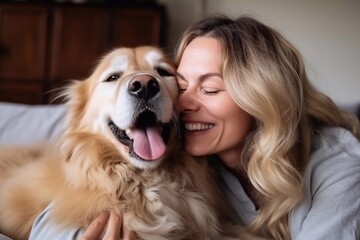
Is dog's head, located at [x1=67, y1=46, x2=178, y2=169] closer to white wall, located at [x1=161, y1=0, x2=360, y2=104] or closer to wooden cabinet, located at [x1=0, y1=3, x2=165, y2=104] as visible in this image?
wooden cabinet, located at [x1=0, y1=3, x2=165, y2=104]

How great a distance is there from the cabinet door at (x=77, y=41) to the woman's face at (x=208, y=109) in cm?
228

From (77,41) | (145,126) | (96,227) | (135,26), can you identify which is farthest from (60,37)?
(96,227)

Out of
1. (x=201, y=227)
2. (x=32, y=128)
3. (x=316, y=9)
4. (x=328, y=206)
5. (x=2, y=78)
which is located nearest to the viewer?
(x=328, y=206)

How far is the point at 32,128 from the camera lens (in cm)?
182

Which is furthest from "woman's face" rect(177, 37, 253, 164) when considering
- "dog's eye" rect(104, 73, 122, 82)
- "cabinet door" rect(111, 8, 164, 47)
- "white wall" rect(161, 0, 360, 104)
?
"white wall" rect(161, 0, 360, 104)

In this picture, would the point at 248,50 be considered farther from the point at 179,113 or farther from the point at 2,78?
the point at 2,78

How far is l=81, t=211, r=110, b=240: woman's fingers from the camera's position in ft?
3.31

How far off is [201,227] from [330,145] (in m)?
0.45

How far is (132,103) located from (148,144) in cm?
12

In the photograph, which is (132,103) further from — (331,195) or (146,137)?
(331,195)

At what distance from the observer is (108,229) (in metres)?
1.03

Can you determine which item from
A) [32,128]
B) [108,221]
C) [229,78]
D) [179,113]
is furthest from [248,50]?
[32,128]

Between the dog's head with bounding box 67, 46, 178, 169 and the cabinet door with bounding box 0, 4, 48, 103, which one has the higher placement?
the dog's head with bounding box 67, 46, 178, 169

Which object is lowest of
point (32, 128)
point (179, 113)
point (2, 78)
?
point (2, 78)
